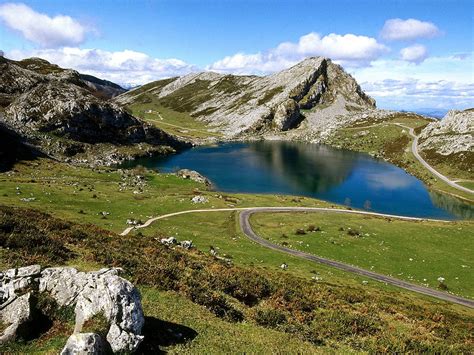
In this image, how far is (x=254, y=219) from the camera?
261 ft

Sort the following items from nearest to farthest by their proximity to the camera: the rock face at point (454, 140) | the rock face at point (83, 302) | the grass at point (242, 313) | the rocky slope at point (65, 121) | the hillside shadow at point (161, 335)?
the rock face at point (83, 302)
the hillside shadow at point (161, 335)
the grass at point (242, 313)
the rocky slope at point (65, 121)
the rock face at point (454, 140)

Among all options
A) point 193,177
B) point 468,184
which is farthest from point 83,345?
point 468,184

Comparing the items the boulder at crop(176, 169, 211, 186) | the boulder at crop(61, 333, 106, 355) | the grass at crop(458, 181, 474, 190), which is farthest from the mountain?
the boulder at crop(61, 333, 106, 355)

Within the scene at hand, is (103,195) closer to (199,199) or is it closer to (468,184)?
(199,199)

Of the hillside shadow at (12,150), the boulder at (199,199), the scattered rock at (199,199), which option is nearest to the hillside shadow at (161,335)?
the scattered rock at (199,199)

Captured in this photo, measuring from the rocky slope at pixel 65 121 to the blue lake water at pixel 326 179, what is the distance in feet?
50.9

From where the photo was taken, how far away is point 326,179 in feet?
471

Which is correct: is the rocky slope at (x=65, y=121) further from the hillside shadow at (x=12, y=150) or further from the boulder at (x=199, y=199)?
the boulder at (x=199, y=199)

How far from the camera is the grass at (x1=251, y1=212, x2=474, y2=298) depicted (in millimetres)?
56594

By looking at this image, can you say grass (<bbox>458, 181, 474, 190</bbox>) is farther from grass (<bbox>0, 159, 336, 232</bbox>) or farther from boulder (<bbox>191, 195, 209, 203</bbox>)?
boulder (<bbox>191, 195, 209, 203</bbox>)

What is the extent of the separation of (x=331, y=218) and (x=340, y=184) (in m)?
56.6

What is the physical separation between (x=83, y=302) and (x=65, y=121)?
494ft

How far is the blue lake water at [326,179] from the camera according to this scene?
114 m

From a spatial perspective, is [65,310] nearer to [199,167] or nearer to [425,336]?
[425,336]
